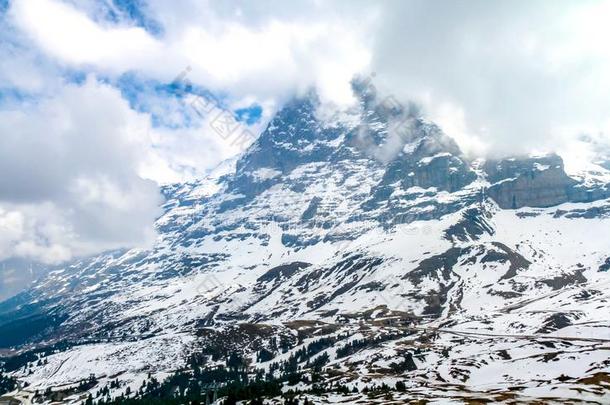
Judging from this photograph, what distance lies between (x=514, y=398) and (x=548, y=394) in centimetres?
1273

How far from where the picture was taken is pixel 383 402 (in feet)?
628

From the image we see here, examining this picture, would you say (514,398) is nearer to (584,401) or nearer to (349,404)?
(584,401)

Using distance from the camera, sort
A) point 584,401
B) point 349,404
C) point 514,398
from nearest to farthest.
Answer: point 584,401 → point 514,398 → point 349,404

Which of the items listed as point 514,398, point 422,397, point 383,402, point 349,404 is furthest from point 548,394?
point 349,404

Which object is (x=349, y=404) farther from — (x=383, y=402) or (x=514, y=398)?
(x=514, y=398)

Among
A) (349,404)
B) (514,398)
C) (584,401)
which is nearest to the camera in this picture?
(584,401)

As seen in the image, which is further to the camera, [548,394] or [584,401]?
[548,394]

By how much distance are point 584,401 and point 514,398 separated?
2147cm

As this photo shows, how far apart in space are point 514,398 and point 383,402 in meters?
42.5

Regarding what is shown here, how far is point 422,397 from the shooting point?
198 m

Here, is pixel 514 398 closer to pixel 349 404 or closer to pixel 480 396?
pixel 480 396

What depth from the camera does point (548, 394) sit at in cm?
18638

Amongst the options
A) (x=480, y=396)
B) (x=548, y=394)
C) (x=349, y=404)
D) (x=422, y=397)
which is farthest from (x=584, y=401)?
(x=349, y=404)

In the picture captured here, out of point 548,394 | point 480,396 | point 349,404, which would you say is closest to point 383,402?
point 349,404
